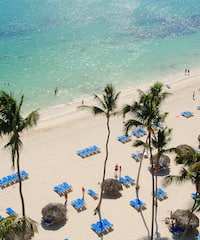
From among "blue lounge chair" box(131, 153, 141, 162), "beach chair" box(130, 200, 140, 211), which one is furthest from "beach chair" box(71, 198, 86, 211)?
"blue lounge chair" box(131, 153, 141, 162)

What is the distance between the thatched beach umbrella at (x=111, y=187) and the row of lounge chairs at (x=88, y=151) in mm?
5540

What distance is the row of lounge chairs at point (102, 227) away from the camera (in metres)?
24.9

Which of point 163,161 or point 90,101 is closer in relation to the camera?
point 163,161

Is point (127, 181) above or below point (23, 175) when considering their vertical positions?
below

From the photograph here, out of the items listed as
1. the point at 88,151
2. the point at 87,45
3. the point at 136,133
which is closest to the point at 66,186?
the point at 88,151

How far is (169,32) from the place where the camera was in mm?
77312

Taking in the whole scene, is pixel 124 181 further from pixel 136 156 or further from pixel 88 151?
pixel 88 151

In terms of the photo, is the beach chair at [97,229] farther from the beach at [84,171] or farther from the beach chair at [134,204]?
the beach chair at [134,204]

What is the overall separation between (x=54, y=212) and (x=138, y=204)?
593 cm

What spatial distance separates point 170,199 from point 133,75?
31.0 m

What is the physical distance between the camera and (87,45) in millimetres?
67562

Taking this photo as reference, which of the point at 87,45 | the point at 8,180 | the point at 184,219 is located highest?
the point at 87,45

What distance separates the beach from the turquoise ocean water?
9.29 metres

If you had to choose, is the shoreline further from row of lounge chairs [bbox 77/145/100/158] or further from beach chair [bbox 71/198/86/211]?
beach chair [bbox 71/198/86/211]
